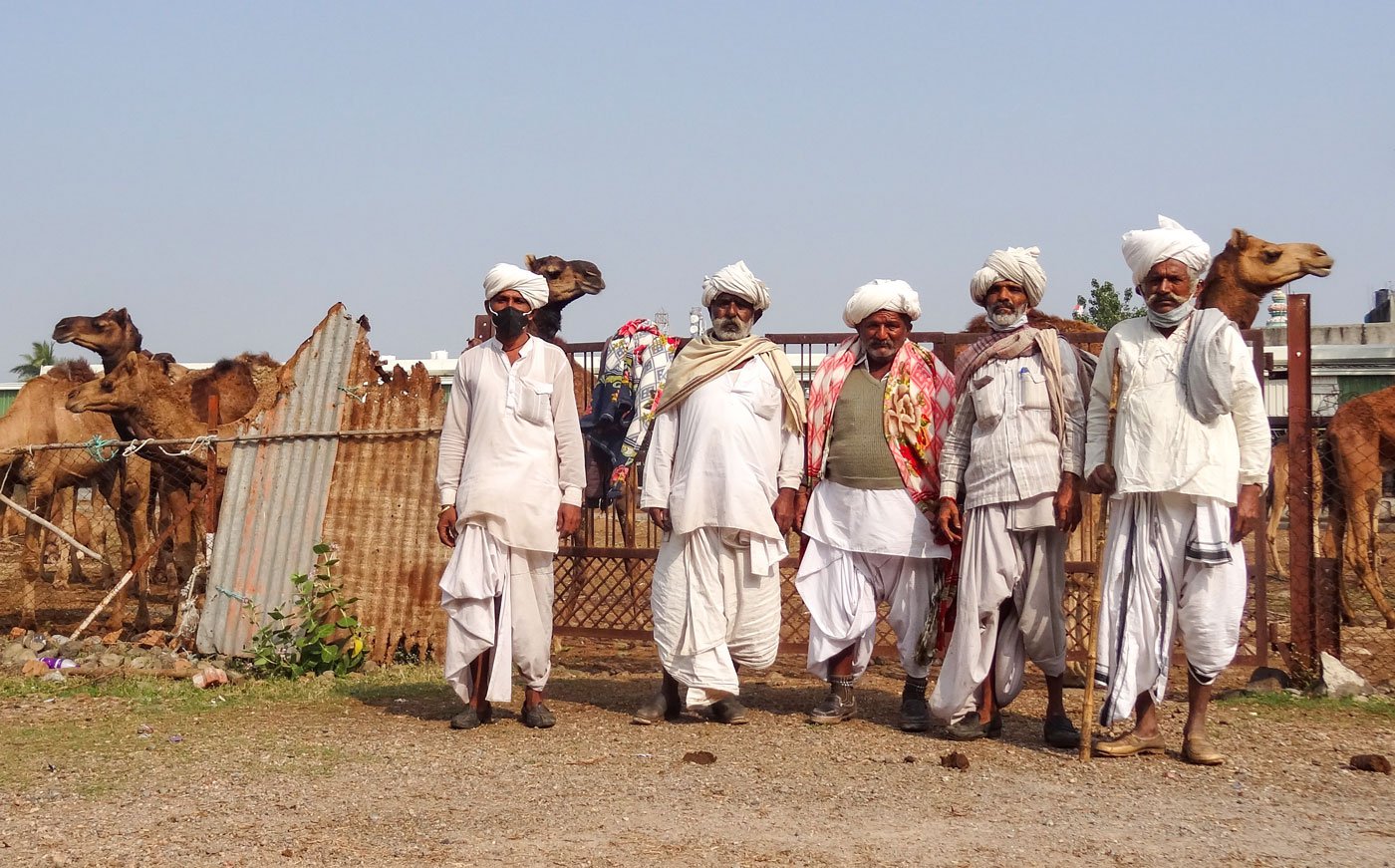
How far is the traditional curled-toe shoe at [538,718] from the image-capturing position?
21.7ft

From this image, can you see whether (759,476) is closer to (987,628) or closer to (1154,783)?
(987,628)

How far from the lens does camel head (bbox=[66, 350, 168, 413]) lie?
1080 cm

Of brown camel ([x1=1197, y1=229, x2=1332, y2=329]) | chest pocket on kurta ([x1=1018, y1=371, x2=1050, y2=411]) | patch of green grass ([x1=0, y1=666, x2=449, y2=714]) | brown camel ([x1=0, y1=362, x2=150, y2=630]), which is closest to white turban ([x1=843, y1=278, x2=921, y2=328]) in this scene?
chest pocket on kurta ([x1=1018, y1=371, x2=1050, y2=411])

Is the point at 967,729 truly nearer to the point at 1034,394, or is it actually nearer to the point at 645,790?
the point at 1034,394

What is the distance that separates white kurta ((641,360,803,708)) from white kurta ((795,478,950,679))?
19 centimetres

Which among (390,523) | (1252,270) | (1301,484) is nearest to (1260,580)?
(1301,484)

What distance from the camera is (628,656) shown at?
9195 mm

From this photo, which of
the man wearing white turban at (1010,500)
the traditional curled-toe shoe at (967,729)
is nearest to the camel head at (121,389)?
the man wearing white turban at (1010,500)

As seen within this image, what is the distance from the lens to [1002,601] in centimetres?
618

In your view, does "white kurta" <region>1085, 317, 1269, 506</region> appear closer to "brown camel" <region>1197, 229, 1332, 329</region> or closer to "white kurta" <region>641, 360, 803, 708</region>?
"white kurta" <region>641, 360, 803, 708</region>

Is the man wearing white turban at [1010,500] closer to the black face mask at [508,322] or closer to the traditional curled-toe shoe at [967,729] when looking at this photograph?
the traditional curled-toe shoe at [967,729]

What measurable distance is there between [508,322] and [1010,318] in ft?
7.39

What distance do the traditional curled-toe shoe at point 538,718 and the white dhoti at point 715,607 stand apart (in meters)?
0.60

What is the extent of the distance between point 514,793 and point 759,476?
191 cm
